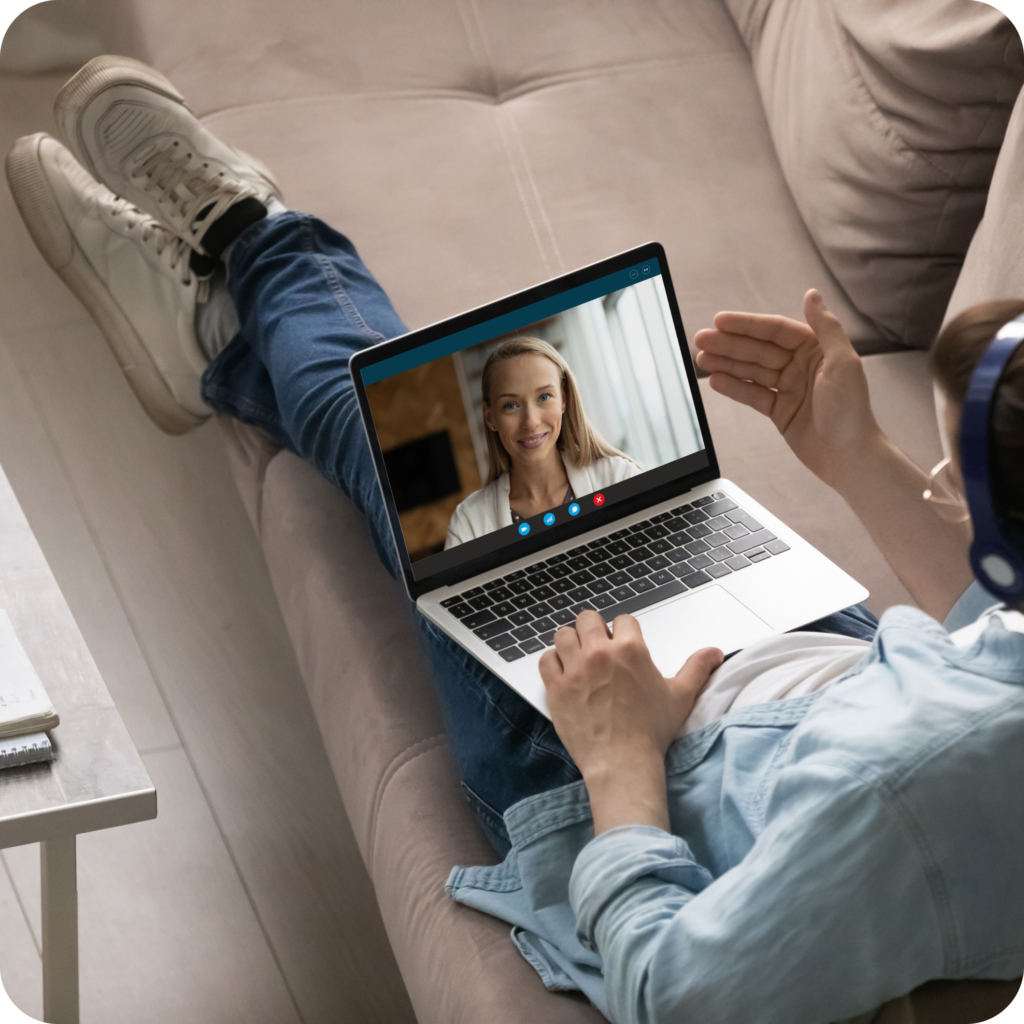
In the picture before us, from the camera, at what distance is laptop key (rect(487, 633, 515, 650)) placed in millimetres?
896

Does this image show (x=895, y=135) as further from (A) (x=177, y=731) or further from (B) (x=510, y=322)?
(A) (x=177, y=731)

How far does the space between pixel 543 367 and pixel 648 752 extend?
354mm

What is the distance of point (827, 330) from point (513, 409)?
287 mm

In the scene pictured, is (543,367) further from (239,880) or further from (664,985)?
(239,880)

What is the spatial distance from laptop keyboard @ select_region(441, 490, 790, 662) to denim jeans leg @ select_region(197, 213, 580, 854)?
4 centimetres

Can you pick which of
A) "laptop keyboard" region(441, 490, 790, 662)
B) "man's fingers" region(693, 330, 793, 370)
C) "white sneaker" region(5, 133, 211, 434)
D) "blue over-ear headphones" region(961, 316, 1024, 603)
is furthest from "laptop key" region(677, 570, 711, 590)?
"white sneaker" region(5, 133, 211, 434)

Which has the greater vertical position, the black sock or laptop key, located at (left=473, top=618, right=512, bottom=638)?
the black sock

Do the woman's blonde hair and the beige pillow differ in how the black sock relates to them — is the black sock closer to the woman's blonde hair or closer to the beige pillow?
the woman's blonde hair

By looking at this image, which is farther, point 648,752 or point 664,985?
point 648,752

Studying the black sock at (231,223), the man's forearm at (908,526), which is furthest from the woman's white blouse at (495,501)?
the black sock at (231,223)

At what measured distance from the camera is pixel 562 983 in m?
0.76

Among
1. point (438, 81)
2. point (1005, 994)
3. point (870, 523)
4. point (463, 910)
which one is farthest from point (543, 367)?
point (438, 81)

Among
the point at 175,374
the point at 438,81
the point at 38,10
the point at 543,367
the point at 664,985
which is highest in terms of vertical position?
the point at 38,10

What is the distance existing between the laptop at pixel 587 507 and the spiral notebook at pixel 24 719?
305mm
